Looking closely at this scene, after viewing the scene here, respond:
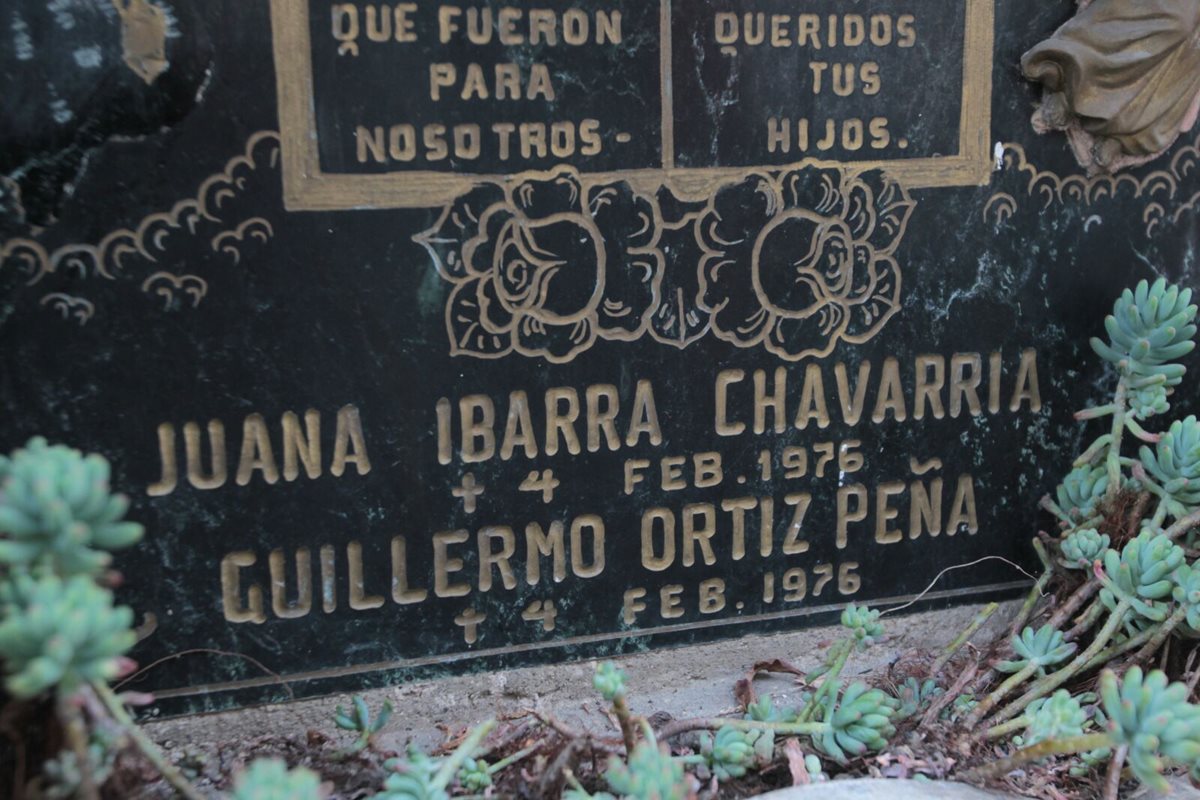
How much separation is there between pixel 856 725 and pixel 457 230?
46.0 inches

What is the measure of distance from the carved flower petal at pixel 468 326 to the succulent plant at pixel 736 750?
0.82 m

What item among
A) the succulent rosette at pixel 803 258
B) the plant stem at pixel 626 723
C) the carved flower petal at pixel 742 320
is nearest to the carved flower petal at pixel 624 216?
the succulent rosette at pixel 803 258

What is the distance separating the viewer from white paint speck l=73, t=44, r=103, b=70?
202 centimetres

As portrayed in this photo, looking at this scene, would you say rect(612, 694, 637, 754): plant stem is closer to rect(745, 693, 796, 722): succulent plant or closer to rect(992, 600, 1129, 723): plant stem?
rect(745, 693, 796, 722): succulent plant

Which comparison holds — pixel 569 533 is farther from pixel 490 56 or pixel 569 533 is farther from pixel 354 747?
pixel 490 56

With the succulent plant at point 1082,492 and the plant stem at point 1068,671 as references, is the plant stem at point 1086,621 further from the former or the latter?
the succulent plant at point 1082,492

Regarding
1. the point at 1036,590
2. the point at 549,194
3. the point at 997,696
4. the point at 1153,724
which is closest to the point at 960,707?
the point at 997,696

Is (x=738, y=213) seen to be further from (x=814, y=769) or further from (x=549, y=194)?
(x=814, y=769)

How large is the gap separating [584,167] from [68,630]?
1.30 m

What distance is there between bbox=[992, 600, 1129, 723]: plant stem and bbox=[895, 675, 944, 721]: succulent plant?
0.13 m

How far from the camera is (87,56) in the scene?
203 centimetres

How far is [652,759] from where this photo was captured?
1713mm

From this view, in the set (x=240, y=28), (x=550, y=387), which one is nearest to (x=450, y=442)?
(x=550, y=387)

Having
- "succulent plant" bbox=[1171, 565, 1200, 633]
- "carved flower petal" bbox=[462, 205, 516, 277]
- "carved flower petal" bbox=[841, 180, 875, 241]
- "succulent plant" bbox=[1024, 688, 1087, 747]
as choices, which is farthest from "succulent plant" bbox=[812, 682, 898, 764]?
"carved flower petal" bbox=[462, 205, 516, 277]
